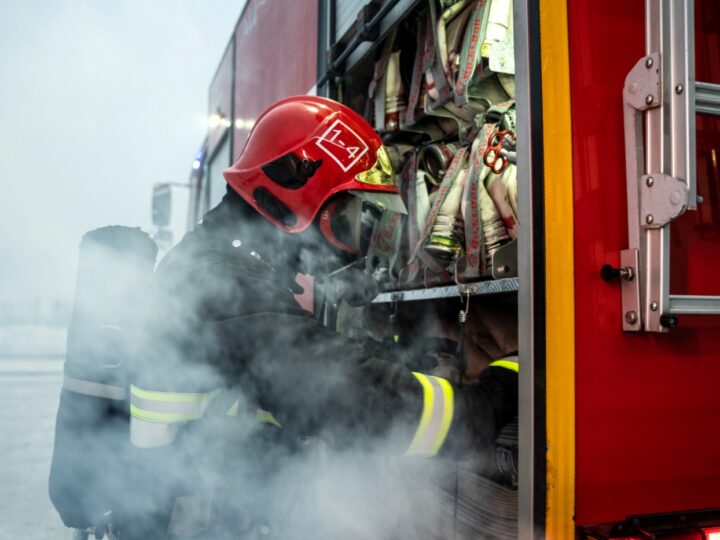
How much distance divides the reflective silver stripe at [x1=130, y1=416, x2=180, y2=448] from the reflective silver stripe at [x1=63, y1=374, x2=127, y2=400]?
0.69 feet

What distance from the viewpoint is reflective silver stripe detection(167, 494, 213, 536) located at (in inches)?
72.9

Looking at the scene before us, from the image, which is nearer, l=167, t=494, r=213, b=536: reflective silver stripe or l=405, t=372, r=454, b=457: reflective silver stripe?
l=405, t=372, r=454, b=457: reflective silver stripe

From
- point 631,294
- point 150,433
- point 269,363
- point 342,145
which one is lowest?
point 150,433

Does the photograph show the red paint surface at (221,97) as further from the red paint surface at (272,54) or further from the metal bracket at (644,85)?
the metal bracket at (644,85)

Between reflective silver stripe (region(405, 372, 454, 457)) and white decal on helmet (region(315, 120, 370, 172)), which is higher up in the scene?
white decal on helmet (region(315, 120, 370, 172))

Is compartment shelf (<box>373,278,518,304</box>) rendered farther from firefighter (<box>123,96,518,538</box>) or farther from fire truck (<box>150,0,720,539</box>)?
fire truck (<box>150,0,720,539</box>)

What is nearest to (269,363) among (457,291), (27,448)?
(457,291)

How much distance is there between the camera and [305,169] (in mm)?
1896

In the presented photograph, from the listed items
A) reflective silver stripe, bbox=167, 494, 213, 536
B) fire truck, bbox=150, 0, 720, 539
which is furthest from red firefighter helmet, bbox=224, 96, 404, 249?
reflective silver stripe, bbox=167, 494, 213, 536

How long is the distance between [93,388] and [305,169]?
0.92 m

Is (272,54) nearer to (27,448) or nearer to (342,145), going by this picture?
(342,145)

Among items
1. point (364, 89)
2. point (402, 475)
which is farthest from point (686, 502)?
point (364, 89)

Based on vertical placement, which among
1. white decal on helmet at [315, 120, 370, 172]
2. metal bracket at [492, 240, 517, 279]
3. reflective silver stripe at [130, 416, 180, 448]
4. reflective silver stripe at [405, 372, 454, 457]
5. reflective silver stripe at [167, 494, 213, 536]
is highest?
white decal on helmet at [315, 120, 370, 172]

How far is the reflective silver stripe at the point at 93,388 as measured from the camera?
1.76 m
